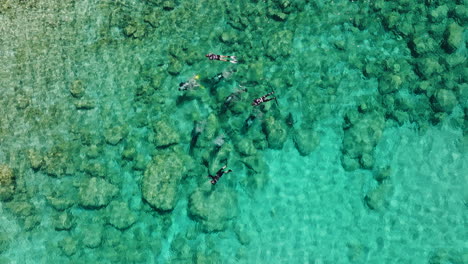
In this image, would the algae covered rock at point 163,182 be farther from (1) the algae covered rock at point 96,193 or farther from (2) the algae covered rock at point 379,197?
(2) the algae covered rock at point 379,197

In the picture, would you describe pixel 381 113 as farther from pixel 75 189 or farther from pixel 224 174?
pixel 75 189

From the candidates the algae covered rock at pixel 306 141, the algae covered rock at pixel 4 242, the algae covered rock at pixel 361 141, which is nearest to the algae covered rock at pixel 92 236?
the algae covered rock at pixel 4 242

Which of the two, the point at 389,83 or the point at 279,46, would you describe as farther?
the point at 279,46

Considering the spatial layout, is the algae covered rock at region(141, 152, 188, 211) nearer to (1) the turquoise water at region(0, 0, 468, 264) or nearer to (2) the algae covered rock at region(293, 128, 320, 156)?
(1) the turquoise water at region(0, 0, 468, 264)

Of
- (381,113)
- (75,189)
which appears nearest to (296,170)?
(381,113)

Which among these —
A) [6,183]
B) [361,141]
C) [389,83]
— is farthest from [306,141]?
[6,183]

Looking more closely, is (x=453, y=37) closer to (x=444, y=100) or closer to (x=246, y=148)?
(x=444, y=100)
